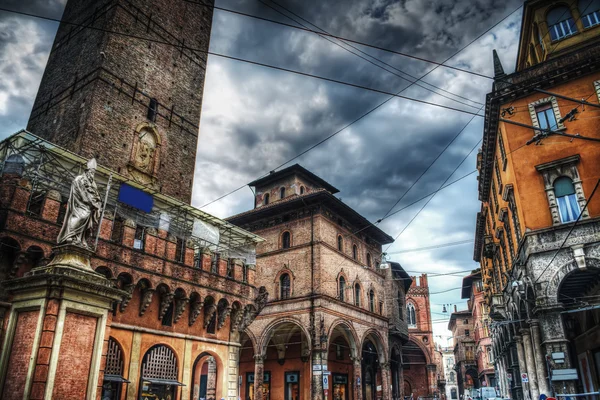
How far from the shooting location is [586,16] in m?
18.8

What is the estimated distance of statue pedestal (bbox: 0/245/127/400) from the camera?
757cm

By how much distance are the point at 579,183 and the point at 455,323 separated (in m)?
59.4

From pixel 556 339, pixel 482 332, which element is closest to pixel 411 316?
pixel 482 332

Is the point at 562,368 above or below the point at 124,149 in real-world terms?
below

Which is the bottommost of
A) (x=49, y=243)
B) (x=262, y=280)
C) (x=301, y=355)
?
(x=301, y=355)

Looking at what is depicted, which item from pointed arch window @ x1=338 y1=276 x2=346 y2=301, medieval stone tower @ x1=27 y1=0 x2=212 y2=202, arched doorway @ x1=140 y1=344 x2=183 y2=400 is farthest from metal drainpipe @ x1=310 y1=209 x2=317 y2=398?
arched doorway @ x1=140 y1=344 x2=183 y2=400

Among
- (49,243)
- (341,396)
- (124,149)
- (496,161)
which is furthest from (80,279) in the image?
(341,396)

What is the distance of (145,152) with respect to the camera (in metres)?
21.8

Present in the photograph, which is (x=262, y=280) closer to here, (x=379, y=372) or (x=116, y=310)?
(x=379, y=372)

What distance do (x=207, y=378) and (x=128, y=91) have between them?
59.6ft

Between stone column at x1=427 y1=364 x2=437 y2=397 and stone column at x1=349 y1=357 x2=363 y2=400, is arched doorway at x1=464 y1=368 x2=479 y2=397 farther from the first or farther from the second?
stone column at x1=349 y1=357 x2=363 y2=400

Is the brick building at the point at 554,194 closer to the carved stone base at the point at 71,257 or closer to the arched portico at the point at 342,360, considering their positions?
the arched portico at the point at 342,360

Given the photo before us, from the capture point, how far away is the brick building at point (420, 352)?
4650 centimetres

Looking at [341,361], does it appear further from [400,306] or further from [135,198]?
[135,198]
